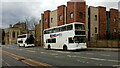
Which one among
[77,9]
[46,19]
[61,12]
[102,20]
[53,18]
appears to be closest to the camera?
[77,9]

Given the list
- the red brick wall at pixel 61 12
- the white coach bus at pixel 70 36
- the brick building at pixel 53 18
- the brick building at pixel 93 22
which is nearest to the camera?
the white coach bus at pixel 70 36

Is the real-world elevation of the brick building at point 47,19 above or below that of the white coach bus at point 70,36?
above

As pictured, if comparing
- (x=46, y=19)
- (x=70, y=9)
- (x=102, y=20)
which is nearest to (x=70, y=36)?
(x=70, y=9)

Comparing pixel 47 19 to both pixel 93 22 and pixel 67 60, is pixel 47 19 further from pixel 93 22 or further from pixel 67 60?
pixel 67 60

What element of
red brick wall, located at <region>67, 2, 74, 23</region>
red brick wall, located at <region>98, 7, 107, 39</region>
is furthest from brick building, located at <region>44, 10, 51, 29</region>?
red brick wall, located at <region>98, 7, 107, 39</region>

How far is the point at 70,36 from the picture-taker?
942 inches

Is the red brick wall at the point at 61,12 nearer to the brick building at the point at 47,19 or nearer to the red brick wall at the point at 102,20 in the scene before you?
the brick building at the point at 47,19

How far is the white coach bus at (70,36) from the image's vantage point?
23.4 meters

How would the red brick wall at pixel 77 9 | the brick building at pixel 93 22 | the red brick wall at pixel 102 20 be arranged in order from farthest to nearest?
the red brick wall at pixel 102 20 → the brick building at pixel 93 22 → the red brick wall at pixel 77 9

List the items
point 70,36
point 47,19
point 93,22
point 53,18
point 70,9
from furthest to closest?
point 47,19 < point 53,18 < point 93,22 < point 70,9 < point 70,36

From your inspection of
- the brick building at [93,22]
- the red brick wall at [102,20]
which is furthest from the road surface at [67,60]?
the red brick wall at [102,20]

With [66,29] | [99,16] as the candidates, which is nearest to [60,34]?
[66,29]

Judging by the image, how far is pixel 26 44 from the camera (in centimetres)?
4319

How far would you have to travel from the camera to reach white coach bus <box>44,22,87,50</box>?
23370 mm
